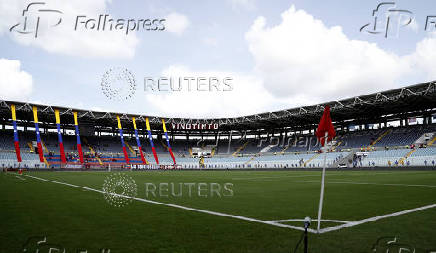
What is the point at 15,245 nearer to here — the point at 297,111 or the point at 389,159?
the point at 389,159

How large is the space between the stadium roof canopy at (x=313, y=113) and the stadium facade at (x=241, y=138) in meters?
0.14

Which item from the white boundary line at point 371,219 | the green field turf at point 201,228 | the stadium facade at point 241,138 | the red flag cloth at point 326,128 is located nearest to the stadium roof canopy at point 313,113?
the stadium facade at point 241,138

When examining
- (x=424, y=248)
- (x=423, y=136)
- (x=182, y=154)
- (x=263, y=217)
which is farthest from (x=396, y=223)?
(x=182, y=154)

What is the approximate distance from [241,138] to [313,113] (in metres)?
30.3

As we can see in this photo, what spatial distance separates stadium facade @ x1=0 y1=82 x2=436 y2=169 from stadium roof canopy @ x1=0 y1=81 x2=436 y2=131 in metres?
0.14

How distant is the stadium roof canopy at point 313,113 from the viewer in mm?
42463

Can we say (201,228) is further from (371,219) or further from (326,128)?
(371,219)

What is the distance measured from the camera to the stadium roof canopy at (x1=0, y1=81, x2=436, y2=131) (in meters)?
42.5

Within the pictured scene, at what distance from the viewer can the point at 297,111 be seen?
2174 inches

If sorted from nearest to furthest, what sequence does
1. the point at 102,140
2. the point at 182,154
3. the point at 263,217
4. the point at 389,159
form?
1. the point at 263,217
2. the point at 389,159
3. the point at 102,140
4. the point at 182,154

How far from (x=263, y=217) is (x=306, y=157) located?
5104 centimetres

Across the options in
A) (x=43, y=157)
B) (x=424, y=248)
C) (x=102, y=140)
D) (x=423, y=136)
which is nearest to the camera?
(x=424, y=248)

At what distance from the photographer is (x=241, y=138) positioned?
80.9 m

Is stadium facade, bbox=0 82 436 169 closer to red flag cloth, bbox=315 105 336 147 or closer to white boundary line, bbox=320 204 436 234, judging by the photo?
white boundary line, bbox=320 204 436 234
